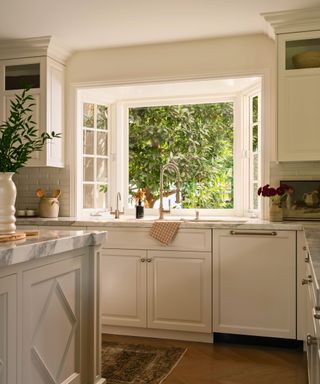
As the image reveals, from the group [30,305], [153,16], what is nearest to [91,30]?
[153,16]

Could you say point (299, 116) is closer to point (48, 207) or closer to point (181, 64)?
point (181, 64)

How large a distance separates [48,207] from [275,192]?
6.70ft

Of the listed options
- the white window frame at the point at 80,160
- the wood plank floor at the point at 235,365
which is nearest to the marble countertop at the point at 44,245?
the wood plank floor at the point at 235,365

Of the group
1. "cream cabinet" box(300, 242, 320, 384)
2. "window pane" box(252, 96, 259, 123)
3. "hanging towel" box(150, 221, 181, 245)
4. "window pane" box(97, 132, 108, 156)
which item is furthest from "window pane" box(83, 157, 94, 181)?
"cream cabinet" box(300, 242, 320, 384)

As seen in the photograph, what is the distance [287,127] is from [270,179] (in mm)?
545

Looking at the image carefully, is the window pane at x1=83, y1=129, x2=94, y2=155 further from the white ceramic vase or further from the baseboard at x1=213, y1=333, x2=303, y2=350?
the white ceramic vase

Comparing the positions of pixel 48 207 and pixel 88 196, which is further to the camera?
pixel 88 196

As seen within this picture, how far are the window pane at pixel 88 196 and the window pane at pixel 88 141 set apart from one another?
0.34 meters

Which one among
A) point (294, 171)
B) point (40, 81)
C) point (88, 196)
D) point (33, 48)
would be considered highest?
point (33, 48)

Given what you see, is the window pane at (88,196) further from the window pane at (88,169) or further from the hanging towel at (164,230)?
the hanging towel at (164,230)

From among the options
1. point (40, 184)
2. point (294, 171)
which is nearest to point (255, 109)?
point (294, 171)

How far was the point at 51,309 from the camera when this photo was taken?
7.18 ft

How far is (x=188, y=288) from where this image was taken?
12.4ft

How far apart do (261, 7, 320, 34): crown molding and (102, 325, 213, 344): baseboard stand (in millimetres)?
2451
